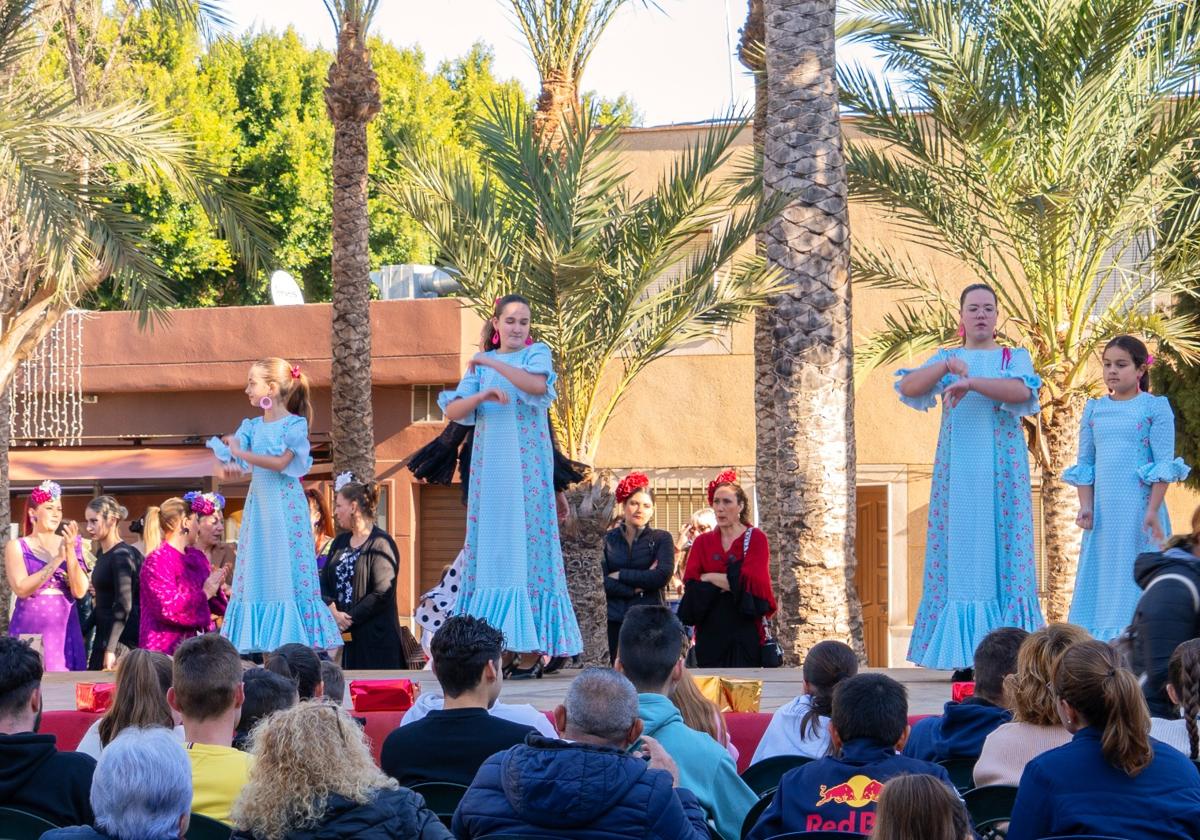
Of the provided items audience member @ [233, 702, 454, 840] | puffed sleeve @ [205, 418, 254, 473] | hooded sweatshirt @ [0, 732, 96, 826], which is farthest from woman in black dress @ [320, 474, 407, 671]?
audience member @ [233, 702, 454, 840]

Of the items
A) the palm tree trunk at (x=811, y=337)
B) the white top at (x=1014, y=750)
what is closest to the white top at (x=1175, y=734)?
the white top at (x=1014, y=750)

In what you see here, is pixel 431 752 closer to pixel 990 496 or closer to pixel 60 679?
pixel 990 496

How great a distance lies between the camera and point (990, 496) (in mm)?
8273

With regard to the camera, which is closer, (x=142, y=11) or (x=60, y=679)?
(x=60, y=679)

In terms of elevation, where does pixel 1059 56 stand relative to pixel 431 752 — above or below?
above

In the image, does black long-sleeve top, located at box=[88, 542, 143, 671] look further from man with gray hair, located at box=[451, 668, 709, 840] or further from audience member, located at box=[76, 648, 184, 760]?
man with gray hair, located at box=[451, 668, 709, 840]

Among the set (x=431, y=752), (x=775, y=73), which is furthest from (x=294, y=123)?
(x=431, y=752)

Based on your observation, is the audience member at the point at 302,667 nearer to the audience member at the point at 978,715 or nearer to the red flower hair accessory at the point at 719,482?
the audience member at the point at 978,715

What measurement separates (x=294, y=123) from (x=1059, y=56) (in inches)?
959

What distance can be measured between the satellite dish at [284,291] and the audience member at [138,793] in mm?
20822

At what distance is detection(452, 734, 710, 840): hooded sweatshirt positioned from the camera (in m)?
3.84

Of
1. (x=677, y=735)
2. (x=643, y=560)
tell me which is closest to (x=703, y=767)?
(x=677, y=735)

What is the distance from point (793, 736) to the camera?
5.42m

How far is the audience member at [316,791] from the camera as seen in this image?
3.60 m
